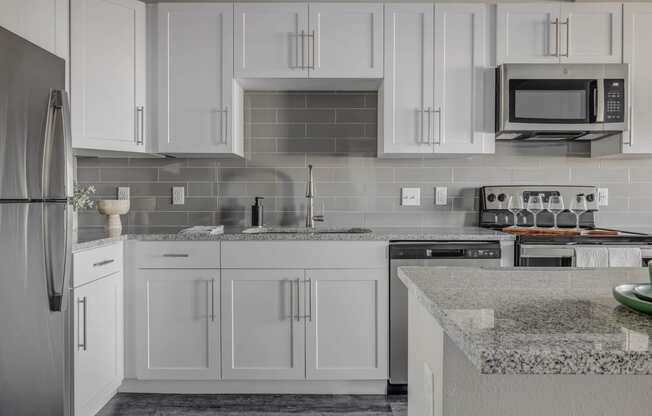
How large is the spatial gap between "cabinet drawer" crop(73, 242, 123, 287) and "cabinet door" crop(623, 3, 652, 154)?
9.42 ft

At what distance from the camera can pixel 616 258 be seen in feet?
7.30

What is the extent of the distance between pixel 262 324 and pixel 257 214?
74 centimetres

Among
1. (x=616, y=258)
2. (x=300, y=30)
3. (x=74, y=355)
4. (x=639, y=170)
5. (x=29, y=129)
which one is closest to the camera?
(x=29, y=129)

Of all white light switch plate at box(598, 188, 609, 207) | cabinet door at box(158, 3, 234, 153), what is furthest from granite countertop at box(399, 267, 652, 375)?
white light switch plate at box(598, 188, 609, 207)

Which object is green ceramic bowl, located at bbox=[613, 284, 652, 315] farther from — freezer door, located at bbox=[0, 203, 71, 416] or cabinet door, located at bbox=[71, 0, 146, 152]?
cabinet door, located at bbox=[71, 0, 146, 152]

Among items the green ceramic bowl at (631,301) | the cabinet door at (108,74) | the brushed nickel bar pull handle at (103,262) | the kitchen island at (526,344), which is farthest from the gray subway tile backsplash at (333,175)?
the green ceramic bowl at (631,301)

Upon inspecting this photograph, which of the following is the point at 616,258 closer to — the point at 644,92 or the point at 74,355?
the point at 644,92

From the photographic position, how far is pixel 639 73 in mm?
2523

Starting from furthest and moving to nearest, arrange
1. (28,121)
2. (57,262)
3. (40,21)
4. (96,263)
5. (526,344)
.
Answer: (96,263), (40,21), (57,262), (28,121), (526,344)

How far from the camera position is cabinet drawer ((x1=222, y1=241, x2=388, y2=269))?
7.59ft

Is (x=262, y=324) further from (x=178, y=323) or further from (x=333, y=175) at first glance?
(x=333, y=175)

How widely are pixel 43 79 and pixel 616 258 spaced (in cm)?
A: 266

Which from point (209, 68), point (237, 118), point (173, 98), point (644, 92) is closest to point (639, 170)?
point (644, 92)

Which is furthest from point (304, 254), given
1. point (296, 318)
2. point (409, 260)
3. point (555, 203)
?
point (555, 203)
